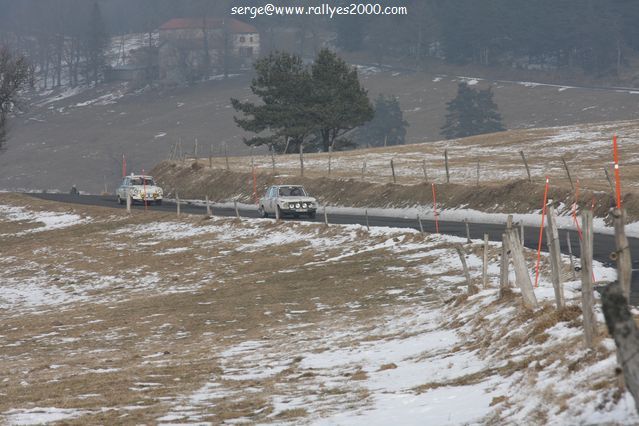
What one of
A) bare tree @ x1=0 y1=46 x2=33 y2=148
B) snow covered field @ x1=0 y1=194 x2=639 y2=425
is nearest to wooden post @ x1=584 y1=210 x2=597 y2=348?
snow covered field @ x1=0 y1=194 x2=639 y2=425

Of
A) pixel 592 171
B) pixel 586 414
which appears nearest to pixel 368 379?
pixel 586 414

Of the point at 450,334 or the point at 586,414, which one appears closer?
the point at 586,414

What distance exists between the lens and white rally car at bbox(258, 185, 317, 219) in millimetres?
47875

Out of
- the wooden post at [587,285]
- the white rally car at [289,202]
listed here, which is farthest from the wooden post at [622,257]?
the white rally car at [289,202]

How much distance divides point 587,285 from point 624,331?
4.02m

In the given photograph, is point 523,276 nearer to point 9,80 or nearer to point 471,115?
point 9,80

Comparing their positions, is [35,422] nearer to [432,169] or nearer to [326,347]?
Answer: [326,347]

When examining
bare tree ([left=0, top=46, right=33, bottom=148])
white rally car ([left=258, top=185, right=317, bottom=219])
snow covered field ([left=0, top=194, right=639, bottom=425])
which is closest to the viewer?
snow covered field ([left=0, top=194, right=639, bottom=425])

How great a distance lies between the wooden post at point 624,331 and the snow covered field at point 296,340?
1.24m

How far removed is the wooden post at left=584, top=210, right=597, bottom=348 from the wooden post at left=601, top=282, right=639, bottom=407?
364 centimetres

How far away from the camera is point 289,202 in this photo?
1890 inches

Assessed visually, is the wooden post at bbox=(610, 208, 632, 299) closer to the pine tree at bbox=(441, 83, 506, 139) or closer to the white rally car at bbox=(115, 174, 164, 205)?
the white rally car at bbox=(115, 174, 164, 205)

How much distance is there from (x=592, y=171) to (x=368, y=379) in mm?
48901

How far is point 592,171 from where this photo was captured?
63.3 m
